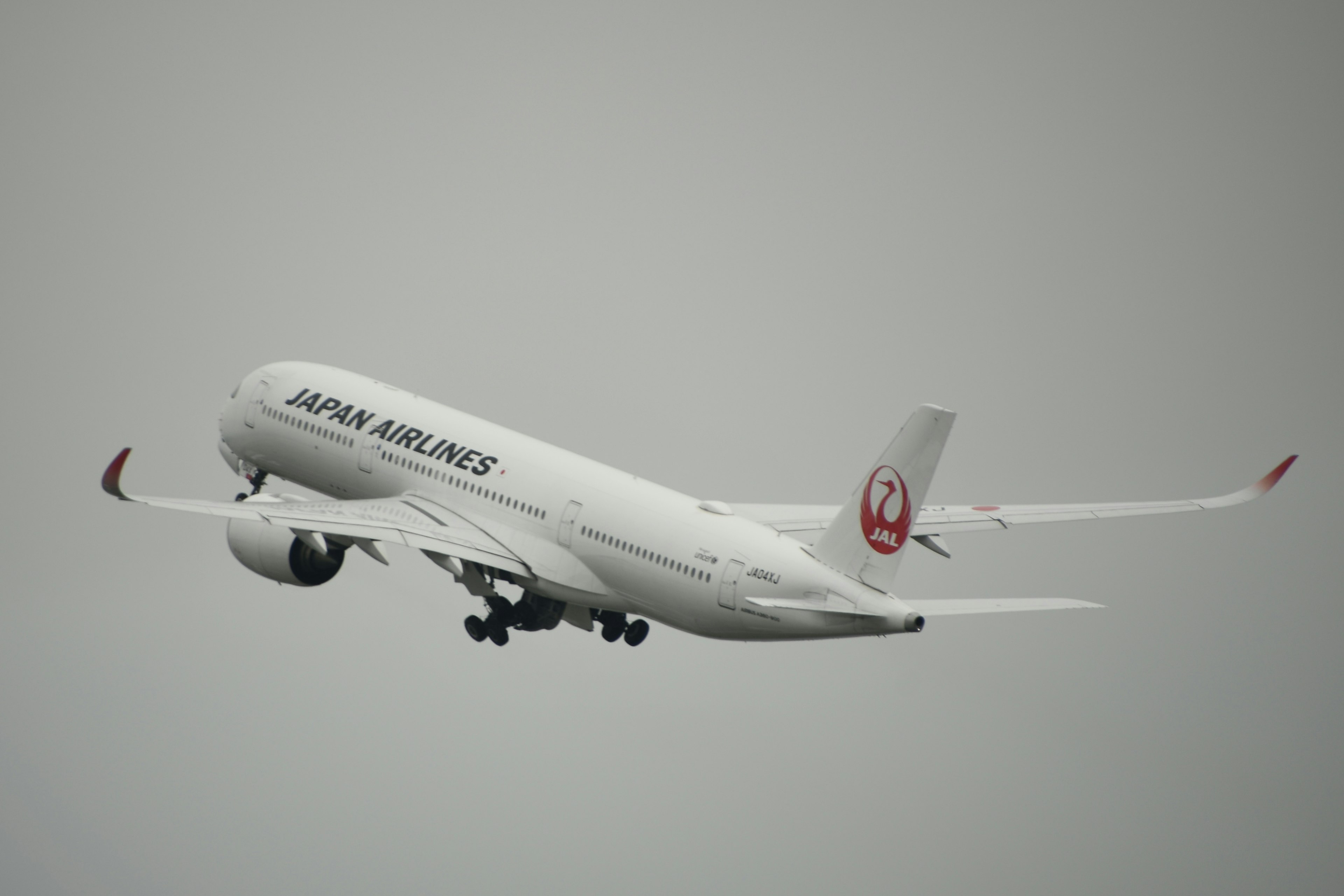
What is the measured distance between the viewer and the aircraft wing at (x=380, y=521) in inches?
1415

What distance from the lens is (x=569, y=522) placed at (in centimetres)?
3822

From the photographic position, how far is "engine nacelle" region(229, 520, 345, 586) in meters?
41.7

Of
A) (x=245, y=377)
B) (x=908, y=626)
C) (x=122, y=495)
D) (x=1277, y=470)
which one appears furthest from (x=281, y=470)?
(x=1277, y=470)

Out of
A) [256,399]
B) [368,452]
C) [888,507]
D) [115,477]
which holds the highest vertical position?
[256,399]

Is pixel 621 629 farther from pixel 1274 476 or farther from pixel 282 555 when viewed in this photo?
pixel 1274 476

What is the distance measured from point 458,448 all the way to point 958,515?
12923 millimetres

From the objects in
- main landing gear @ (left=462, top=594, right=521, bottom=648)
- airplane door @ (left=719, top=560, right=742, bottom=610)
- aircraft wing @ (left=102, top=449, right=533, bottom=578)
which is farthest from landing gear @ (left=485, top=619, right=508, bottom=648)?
airplane door @ (left=719, top=560, right=742, bottom=610)

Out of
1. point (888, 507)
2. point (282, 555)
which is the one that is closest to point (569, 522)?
point (282, 555)

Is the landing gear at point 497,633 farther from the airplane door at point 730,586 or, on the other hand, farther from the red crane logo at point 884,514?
the red crane logo at point 884,514

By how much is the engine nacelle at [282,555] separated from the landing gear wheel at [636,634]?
804cm

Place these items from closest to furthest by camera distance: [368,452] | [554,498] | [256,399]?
[554,498] → [368,452] → [256,399]

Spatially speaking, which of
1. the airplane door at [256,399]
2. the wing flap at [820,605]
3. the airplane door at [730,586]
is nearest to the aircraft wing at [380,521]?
the airplane door at [256,399]

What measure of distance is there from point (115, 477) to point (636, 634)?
13423 mm

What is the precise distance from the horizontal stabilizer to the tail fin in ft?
5.17
